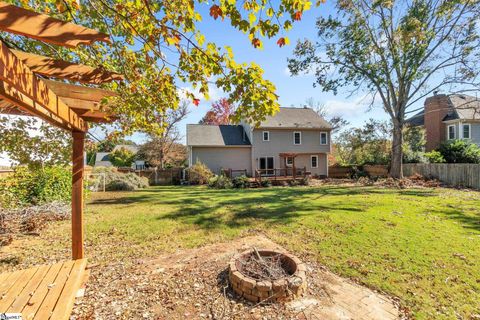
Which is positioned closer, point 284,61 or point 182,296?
point 182,296

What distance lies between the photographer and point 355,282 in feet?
12.3

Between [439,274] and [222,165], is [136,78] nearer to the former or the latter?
[439,274]

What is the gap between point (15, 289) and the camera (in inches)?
111

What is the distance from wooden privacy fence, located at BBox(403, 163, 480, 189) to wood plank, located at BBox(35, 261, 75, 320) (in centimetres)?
1858

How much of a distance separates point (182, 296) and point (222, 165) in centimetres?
1845

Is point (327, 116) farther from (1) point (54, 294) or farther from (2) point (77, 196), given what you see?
(1) point (54, 294)

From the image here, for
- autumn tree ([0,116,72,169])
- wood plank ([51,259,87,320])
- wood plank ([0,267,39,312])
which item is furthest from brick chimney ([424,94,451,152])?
wood plank ([0,267,39,312])

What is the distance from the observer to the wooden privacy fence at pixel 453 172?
44.1ft

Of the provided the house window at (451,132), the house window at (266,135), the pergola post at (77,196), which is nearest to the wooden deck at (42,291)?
the pergola post at (77,196)

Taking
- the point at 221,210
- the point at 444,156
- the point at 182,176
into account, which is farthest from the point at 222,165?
the point at 444,156

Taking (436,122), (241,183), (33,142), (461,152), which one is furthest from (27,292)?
(436,122)

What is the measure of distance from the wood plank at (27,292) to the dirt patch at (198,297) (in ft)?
1.95

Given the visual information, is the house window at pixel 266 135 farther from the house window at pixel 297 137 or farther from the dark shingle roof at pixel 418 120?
the dark shingle roof at pixel 418 120

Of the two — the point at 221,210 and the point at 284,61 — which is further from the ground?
the point at 284,61
